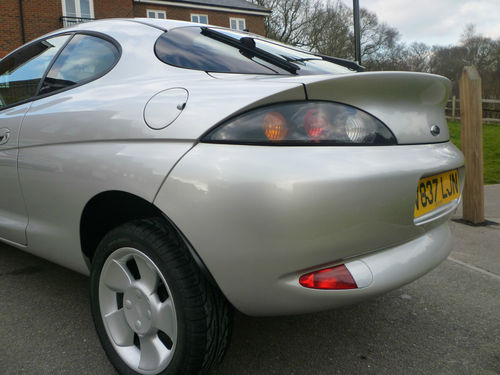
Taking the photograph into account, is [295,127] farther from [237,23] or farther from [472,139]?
[237,23]

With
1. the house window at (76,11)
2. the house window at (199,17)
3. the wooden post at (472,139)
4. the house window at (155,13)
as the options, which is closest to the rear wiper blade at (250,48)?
the wooden post at (472,139)

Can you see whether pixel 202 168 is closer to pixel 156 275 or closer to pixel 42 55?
pixel 156 275

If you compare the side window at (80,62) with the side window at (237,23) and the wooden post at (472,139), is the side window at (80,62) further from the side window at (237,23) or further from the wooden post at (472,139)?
the side window at (237,23)

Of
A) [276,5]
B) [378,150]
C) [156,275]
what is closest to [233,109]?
[378,150]

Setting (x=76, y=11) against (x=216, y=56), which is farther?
(x=76, y=11)

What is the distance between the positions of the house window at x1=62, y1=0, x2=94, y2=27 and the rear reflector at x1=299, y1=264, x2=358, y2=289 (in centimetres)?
1979

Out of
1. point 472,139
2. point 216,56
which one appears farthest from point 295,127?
point 472,139

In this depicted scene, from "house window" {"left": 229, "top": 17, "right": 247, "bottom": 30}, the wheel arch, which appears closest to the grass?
the wheel arch

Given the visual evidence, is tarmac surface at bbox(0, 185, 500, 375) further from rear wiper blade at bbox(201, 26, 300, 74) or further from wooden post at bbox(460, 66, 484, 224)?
wooden post at bbox(460, 66, 484, 224)

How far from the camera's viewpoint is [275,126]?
4.50 feet

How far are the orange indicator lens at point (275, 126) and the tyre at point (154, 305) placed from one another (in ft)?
1.57

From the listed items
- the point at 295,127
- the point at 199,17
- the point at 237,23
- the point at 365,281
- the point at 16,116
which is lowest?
the point at 365,281

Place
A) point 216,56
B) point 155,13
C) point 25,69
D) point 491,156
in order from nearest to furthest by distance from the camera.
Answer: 1. point 216,56
2. point 25,69
3. point 491,156
4. point 155,13

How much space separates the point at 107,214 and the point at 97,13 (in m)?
20.5
